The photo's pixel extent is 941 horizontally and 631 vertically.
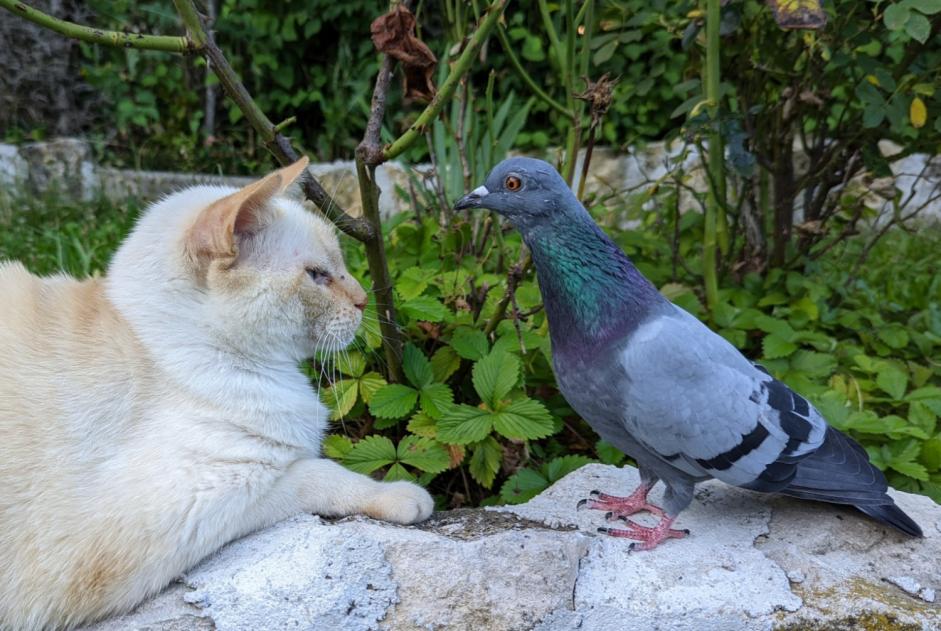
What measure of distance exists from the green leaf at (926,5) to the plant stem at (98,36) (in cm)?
223

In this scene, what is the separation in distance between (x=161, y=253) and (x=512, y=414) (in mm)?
1100

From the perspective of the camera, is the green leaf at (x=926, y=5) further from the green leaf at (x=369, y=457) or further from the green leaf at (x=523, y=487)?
the green leaf at (x=369, y=457)

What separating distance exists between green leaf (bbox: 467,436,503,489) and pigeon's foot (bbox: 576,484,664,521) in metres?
0.35

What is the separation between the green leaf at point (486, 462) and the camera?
8.54 feet

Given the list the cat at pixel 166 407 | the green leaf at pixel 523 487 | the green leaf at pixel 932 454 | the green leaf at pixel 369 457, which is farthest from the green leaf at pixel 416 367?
the green leaf at pixel 932 454

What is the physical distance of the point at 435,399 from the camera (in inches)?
105

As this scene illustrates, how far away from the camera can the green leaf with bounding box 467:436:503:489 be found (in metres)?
2.60

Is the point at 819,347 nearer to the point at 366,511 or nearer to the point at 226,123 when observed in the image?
the point at 366,511

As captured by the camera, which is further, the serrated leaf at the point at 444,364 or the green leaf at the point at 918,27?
the serrated leaf at the point at 444,364

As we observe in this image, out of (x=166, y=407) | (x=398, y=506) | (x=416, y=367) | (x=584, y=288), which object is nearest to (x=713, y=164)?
(x=416, y=367)

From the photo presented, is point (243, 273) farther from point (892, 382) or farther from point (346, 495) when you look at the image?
point (892, 382)

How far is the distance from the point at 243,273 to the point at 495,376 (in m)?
0.93

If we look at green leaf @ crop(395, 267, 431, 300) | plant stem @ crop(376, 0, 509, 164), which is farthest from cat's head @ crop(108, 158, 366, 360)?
green leaf @ crop(395, 267, 431, 300)

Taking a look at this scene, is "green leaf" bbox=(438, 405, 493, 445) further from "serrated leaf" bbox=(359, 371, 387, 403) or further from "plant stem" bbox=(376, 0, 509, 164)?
"plant stem" bbox=(376, 0, 509, 164)
